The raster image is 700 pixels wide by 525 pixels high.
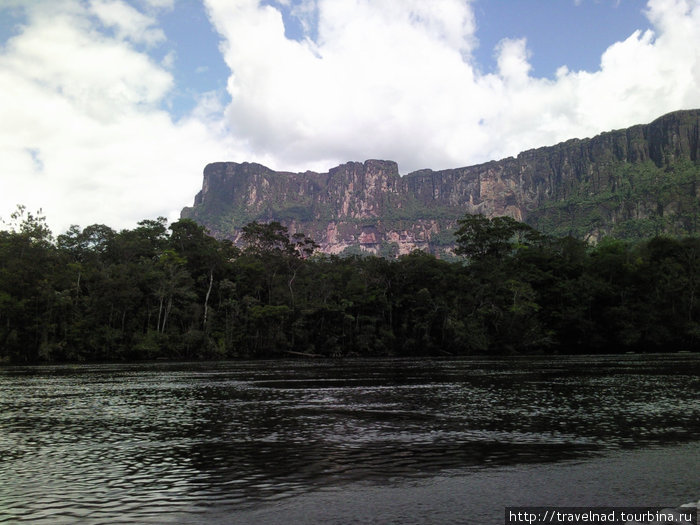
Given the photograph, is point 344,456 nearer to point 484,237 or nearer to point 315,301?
point 315,301

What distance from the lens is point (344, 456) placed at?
620 inches

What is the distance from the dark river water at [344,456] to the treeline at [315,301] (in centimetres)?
5823

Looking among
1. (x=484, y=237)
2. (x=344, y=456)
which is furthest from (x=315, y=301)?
(x=344, y=456)

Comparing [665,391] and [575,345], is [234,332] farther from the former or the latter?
[665,391]

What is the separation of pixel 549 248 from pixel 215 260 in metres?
72.4

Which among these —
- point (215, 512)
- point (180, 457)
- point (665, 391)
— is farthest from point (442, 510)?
point (665, 391)

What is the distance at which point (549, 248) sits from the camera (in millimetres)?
118000

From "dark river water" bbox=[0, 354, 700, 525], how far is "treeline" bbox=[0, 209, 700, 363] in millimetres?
58227

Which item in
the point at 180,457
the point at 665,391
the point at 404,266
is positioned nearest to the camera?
the point at 180,457

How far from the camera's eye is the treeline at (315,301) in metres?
84.6

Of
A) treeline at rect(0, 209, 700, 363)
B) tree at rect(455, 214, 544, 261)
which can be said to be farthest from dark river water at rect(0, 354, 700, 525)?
tree at rect(455, 214, 544, 261)

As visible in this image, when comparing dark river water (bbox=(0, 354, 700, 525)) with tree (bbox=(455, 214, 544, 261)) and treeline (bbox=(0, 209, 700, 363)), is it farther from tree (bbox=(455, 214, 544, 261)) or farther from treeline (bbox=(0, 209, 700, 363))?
tree (bbox=(455, 214, 544, 261))

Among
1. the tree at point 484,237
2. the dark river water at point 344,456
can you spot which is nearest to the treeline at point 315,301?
the tree at point 484,237

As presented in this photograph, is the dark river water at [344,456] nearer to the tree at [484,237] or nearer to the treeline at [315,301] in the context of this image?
the treeline at [315,301]
